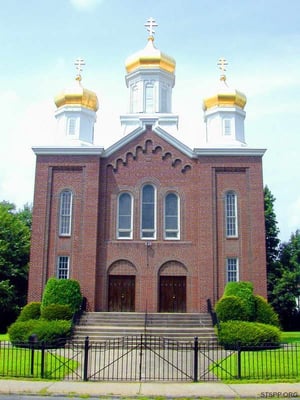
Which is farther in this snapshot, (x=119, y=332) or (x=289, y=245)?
(x=289, y=245)

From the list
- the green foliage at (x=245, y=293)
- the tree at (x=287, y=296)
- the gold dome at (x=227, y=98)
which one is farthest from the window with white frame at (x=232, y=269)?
the tree at (x=287, y=296)

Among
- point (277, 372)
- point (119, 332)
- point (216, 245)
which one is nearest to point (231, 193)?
point (216, 245)

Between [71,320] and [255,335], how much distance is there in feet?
26.7

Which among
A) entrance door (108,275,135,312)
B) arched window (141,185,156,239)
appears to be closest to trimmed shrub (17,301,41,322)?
entrance door (108,275,135,312)

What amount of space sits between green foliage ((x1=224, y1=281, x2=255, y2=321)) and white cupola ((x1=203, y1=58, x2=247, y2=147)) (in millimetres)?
8643

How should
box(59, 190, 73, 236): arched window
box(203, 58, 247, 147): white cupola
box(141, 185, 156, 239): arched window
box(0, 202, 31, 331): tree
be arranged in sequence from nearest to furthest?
1. box(59, 190, 73, 236): arched window
2. box(141, 185, 156, 239): arched window
3. box(203, 58, 247, 147): white cupola
4. box(0, 202, 31, 331): tree

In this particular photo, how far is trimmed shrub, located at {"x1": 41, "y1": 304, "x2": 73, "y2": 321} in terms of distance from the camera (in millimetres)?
23297

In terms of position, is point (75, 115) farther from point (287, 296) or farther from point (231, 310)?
point (287, 296)

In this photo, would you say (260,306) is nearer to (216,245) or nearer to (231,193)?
(216,245)

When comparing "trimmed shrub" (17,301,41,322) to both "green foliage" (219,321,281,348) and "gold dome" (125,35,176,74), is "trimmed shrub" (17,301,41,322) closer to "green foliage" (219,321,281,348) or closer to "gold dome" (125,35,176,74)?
"green foliage" (219,321,281,348)

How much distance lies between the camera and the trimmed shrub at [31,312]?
24.7m

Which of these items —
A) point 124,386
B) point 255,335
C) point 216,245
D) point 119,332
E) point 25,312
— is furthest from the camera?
point 216,245

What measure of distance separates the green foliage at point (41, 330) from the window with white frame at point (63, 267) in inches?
188

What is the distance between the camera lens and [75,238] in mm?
26922
